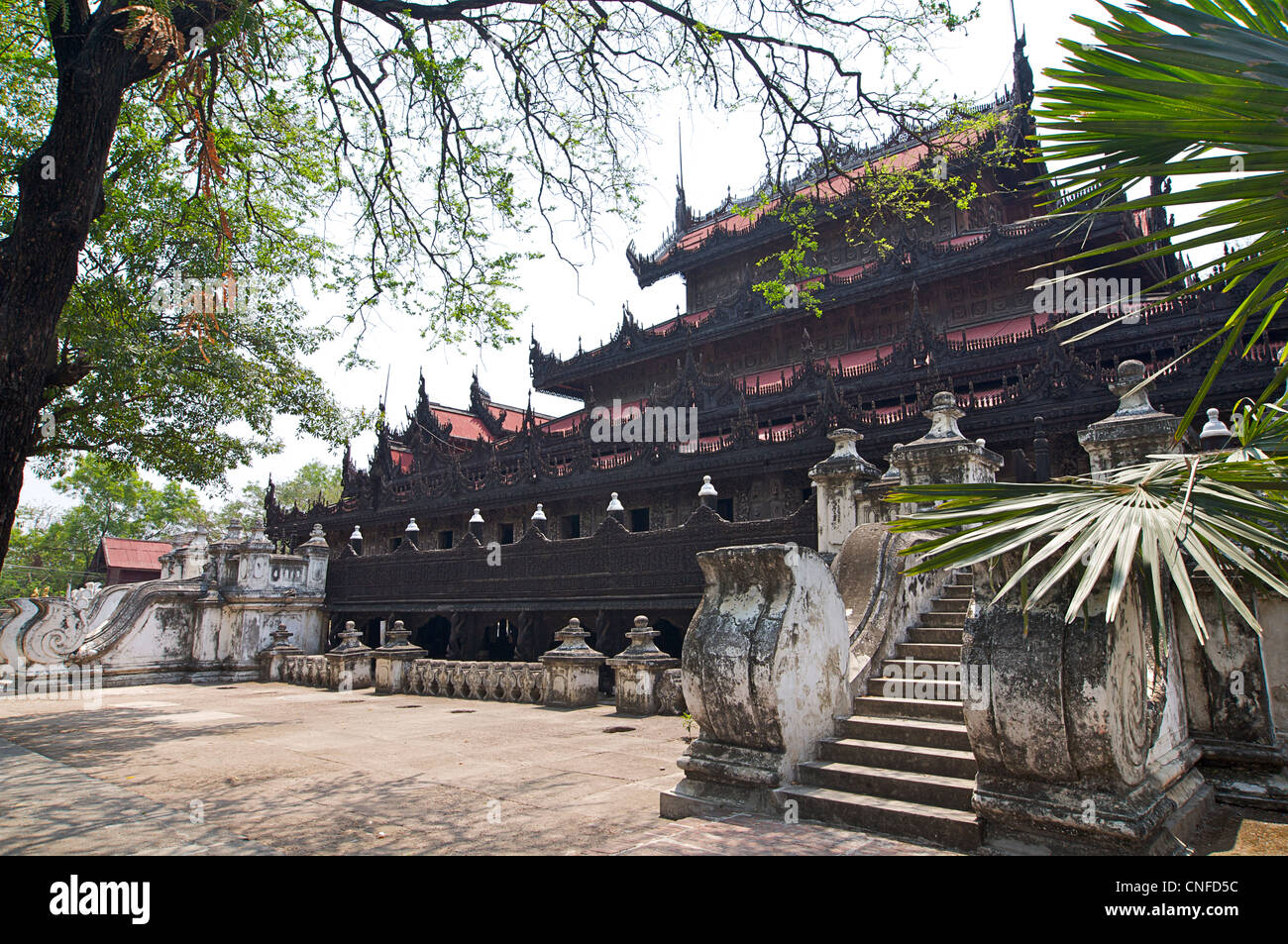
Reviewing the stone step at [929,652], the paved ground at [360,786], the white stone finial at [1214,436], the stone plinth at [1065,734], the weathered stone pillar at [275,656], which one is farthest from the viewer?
the weathered stone pillar at [275,656]

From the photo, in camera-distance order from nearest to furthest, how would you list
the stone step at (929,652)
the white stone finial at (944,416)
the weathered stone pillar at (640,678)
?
the stone step at (929,652) < the white stone finial at (944,416) < the weathered stone pillar at (640,678)

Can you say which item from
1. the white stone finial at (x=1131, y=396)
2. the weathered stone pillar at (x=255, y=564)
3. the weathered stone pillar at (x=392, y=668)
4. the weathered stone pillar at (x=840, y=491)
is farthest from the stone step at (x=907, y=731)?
the weathered stone pillar at (x=255, y=564)

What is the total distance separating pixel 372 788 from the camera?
203 inches

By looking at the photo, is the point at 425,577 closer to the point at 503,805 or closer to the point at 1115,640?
the point at 503,805

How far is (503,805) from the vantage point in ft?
15.0

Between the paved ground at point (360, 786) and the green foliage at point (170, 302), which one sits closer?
the paved ground at point (360, 786)

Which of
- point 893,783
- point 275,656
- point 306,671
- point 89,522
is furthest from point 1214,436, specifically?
point 89,522

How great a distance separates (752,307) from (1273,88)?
63.0ft

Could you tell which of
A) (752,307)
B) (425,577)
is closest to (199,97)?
(425,577)

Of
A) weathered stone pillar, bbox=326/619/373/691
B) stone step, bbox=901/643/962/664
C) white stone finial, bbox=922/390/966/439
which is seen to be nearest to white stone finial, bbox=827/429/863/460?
white stone finial, bbox=922/390/966/439

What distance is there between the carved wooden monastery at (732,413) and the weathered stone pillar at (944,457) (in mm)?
607

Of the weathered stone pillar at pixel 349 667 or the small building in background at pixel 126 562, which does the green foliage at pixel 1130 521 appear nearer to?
the weathered stone pillar at pixel 349 667

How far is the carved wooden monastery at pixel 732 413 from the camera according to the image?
12672 mm

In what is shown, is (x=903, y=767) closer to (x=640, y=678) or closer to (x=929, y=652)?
(x=929, y=652)
